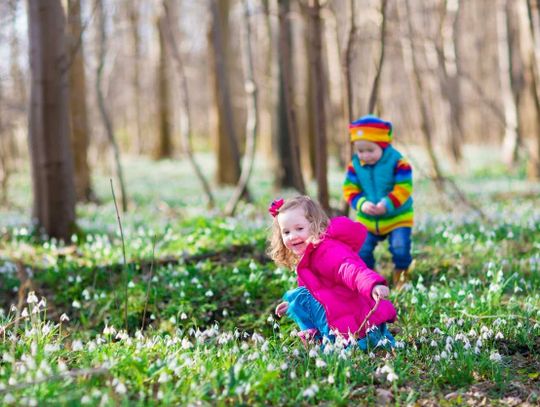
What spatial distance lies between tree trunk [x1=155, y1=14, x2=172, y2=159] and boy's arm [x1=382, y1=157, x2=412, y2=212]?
2223 cm

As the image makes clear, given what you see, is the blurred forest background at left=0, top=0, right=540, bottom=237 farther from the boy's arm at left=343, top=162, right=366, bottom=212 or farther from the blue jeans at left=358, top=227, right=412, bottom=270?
the blue jeans at left=358, top=227, right=412, bottom=270

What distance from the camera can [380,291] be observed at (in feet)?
12.2

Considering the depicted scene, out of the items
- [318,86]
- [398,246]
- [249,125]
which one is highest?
[318,86]

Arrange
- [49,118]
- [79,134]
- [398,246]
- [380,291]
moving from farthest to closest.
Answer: [79,134] < [49,118] < [398,246] < [380,291]

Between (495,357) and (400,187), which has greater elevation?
(400,187)

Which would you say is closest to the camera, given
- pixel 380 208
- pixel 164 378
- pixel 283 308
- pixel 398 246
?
pixel 164 378

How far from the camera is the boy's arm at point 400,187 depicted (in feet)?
19.0

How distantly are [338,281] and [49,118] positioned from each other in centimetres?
537

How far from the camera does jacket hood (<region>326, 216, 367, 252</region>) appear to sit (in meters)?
4.32

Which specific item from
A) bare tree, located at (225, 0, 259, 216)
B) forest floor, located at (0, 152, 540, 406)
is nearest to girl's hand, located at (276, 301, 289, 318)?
forest floor, located at (0, 152, 540, 406)

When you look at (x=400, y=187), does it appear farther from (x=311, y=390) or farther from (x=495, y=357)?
(x=311, y=390)

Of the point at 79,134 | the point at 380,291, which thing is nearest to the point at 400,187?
the point at 380,291

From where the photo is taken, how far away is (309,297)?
4551 mm

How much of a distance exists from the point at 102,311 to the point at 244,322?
1.36 metres
